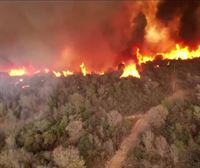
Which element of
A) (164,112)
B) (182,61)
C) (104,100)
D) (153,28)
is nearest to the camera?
(164,112)

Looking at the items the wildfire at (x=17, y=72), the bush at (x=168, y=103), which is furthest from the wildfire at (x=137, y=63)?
the bush at (x=168, y=103)

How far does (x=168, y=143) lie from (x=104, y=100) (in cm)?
1265

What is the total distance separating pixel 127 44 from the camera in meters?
73.9

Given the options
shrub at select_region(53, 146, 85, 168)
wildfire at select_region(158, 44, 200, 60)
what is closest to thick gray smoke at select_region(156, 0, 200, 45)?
wildfire at select_region(158, 44, 200, 60)

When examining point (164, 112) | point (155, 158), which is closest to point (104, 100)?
point (164, 112)

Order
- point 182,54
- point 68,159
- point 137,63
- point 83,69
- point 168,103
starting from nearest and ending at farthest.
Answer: point 68,159 < point 168,103 < point 137,63 < point 83,69 < point 182,54

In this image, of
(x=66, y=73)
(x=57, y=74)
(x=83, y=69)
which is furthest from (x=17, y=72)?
(x=83, y=69)

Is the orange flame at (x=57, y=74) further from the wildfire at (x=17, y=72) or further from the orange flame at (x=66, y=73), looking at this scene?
the wildfire at (x=17, y=72)

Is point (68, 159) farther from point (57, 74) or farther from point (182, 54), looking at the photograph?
point (182, 54)

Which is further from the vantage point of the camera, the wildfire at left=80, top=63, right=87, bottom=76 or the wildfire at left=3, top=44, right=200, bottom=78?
the wildfire at left=80, top=63, right=87, bottom=76

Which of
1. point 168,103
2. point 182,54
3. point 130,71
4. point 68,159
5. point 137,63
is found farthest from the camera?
point 182,54

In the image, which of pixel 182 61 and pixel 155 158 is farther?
pixel 182 61

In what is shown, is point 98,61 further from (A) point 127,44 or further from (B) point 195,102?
(B) point 195,102

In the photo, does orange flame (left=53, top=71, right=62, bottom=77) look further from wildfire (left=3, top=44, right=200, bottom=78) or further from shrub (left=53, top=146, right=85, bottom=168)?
shrub (left=53, top=146, right=85, bottom=168)
